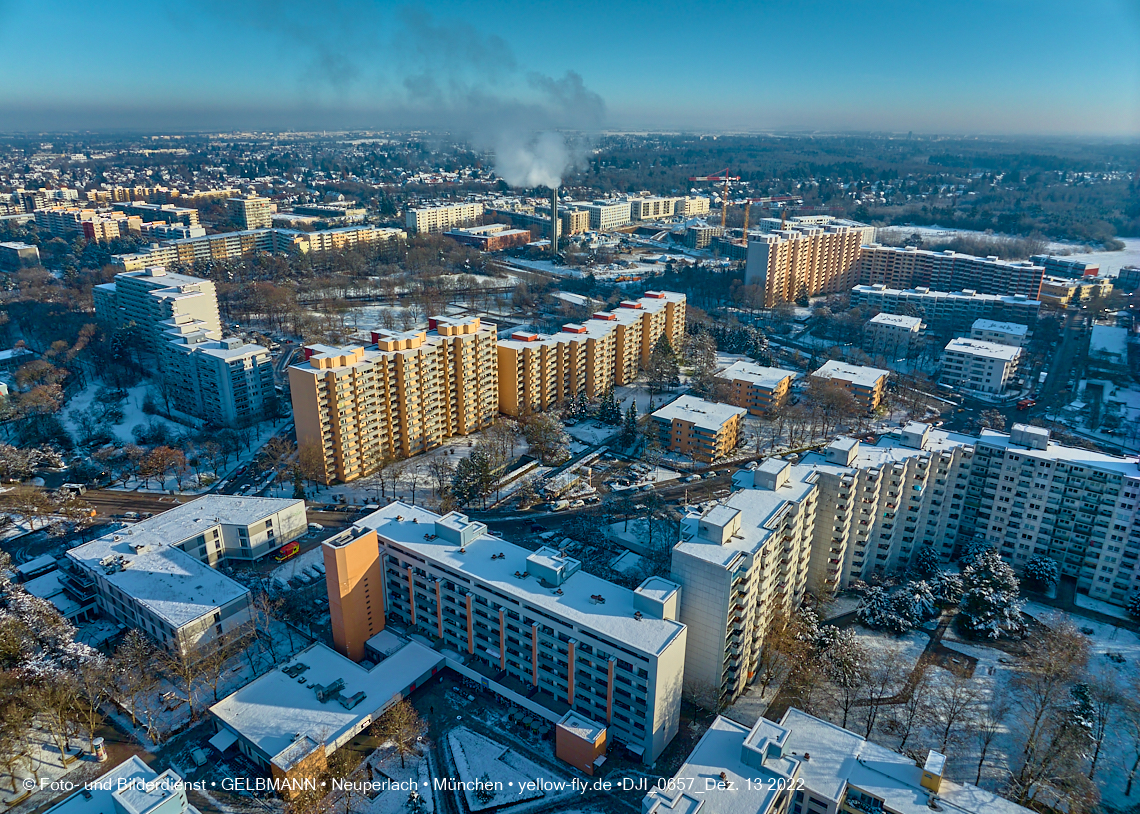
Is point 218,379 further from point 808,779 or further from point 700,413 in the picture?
point 808,779

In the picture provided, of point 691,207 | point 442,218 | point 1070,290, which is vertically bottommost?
point 1070,290

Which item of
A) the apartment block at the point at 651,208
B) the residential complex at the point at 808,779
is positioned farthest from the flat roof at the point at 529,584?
the apartment block at the point at 651,208

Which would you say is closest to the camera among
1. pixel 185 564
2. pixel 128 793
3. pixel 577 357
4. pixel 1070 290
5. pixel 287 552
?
pixel 128 793

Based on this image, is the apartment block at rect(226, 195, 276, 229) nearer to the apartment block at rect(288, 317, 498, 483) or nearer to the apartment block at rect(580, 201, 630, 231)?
the apartment block at rect(580, 201, 630, 231)

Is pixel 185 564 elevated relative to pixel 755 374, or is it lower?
lower

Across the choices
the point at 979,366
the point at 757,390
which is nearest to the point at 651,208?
the point at 979,366
